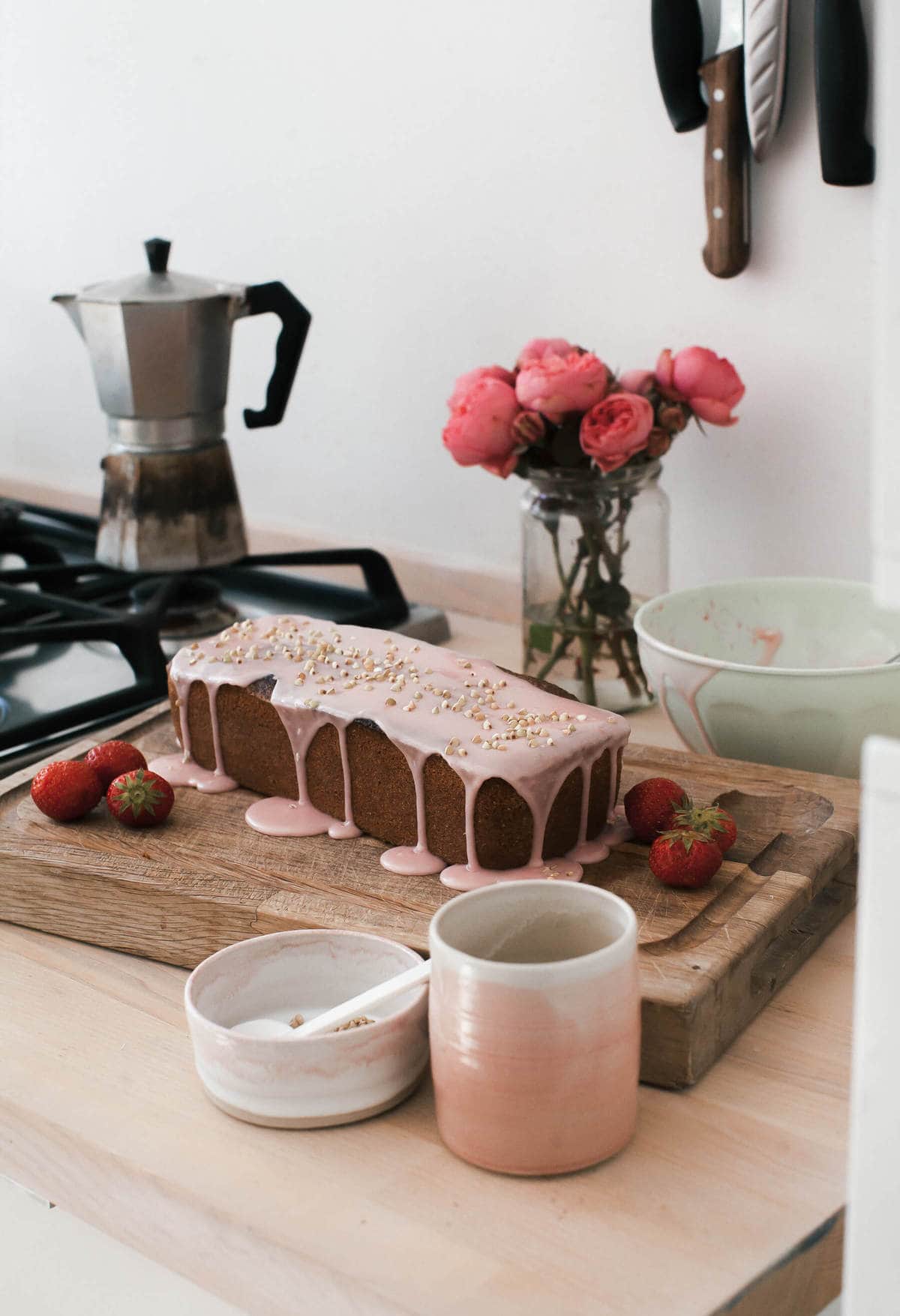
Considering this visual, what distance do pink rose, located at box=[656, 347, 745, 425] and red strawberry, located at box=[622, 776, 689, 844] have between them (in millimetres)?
372

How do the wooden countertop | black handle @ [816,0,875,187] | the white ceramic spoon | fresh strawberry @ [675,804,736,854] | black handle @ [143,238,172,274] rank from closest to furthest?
the wooden countertop
the white ceramic spoon
fresh strawberry @ [675,804,736,854]
black handle @ [816,0,875,187]
black handle @ [143,238,172,274]

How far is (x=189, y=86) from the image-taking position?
4.99 ft

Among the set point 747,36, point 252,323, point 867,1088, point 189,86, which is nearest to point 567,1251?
point 867,1088

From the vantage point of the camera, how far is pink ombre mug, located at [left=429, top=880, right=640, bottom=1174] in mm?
602

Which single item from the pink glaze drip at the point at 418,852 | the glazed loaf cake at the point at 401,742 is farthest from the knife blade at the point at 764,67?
the pink glaze drip at the point at 418,852

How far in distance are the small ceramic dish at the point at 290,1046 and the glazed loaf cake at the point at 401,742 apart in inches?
4.9

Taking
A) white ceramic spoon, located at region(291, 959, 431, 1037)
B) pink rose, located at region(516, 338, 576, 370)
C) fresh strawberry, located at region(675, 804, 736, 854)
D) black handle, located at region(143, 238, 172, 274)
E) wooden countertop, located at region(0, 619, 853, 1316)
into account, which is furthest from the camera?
black handle, located at region(143, 238, 172, 274)

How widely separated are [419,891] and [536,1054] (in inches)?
8.8

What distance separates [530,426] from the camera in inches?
42.3

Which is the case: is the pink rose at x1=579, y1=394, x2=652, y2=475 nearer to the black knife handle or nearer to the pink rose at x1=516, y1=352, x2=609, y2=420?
the pink rose at x1=516, y1=352, x2=609, y2=420

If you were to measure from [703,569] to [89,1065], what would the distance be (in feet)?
2.44

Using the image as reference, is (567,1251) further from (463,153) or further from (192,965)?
(463,153)

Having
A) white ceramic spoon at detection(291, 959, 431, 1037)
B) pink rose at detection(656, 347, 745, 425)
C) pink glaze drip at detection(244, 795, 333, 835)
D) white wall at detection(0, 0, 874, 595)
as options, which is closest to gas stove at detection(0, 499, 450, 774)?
white wall at detection(0, 0, 874, 595)

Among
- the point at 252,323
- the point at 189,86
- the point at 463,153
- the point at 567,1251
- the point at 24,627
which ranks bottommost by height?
the point at 567,1251
